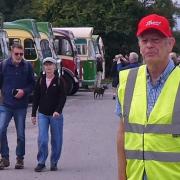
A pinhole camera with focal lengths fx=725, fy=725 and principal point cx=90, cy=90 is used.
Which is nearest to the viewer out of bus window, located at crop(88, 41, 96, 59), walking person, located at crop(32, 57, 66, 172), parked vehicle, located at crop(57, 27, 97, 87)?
walking person, located at crop(32, 57, 66, 172)

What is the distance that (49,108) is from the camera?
1074cm

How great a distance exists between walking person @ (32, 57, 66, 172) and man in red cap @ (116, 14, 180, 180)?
6.52 metres

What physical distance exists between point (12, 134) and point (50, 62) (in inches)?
215

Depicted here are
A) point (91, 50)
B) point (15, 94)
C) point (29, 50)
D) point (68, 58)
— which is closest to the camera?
point (15, 94)

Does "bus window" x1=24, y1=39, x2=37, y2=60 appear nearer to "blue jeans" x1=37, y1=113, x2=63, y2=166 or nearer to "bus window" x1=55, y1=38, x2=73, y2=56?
"bus window" x1=55, y1=38, x2=73, y2=56

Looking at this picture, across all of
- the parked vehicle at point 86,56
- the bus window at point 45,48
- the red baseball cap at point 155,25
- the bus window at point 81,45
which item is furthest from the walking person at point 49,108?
the bus window at point 81,45

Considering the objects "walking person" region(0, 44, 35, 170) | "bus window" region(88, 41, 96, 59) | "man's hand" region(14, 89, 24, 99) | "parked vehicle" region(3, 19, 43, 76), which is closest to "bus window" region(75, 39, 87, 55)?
"bus window" region(88, 41, 96, 59)

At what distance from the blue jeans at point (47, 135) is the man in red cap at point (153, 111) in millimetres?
6578

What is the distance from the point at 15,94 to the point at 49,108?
0.57 meters

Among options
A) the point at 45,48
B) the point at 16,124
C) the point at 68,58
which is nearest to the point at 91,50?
the point at 68,58

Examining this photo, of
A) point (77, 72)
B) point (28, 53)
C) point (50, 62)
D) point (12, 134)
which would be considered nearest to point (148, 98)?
point (50, 62)

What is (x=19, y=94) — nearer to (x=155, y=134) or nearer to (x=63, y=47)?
(x=155, y=134)

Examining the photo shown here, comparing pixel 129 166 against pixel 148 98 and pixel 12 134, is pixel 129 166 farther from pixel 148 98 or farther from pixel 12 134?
pixel 12 134

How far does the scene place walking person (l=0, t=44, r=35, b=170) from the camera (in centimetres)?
1092
